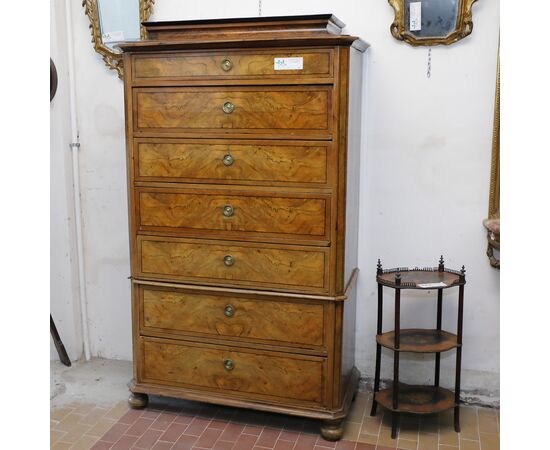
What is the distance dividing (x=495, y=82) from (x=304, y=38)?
112 centimetres

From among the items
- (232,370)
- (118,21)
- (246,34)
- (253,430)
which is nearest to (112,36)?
(118,21)

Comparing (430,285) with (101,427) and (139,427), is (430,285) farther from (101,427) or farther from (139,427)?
(101,427)

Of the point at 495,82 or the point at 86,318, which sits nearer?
the point at 495,82

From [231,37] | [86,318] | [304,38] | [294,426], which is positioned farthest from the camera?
[86,318]

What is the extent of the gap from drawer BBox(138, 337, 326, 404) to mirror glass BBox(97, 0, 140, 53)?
1.81 meters

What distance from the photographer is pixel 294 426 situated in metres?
3.37

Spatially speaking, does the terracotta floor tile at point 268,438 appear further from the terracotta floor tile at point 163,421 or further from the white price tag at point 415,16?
the white price tag at point 415,16

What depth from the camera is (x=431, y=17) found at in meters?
3.32

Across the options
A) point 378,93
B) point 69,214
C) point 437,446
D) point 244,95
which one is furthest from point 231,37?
point 437,446

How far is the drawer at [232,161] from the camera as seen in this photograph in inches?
118

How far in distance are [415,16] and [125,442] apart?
271cm

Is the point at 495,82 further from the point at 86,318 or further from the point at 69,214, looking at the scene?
the point at 86,318

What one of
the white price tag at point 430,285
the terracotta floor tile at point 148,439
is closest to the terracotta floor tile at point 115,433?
the terracotta floor tile at point 148,439

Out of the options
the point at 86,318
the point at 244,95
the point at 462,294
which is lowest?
the point at 86,318
